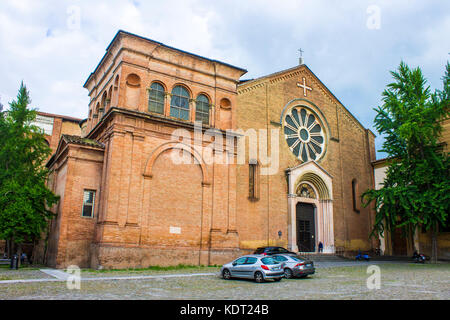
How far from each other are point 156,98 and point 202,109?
3.26 meters

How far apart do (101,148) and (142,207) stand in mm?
4349

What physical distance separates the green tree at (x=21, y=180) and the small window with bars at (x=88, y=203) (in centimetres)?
245

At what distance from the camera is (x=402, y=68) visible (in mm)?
26750

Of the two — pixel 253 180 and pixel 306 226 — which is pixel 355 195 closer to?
pixel 306 226

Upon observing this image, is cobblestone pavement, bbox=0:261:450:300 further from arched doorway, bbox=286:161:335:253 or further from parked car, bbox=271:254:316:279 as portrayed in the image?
arched doorway, bbox=286:161:335:253

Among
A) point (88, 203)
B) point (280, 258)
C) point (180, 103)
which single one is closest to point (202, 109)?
point (180, 103)

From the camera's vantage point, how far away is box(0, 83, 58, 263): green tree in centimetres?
2061

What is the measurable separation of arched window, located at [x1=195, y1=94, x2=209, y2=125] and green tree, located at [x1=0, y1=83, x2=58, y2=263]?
10.1m

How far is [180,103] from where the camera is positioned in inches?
953

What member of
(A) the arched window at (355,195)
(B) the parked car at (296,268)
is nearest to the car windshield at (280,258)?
(B) the parked car at (296,268)

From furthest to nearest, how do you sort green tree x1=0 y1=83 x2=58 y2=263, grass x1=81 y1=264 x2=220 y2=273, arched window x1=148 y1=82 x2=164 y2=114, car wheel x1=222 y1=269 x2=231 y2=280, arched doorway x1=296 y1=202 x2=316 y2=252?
arched doorway x1=296 y1=202 x2=316 y2=252
arched window x1=148 y1=82 x2=164 y2=114
green tree x1=0 y1=83 x2=58 y2=263
grass x1=81 y1=264 x2=220 y2=273
car wheel x1=222 y1=269 x2=231 y2=280

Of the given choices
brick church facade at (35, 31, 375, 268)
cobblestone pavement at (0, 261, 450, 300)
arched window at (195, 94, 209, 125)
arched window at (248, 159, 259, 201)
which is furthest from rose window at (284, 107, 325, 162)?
cobblestone pavement at (0, 261, 450, 300)
